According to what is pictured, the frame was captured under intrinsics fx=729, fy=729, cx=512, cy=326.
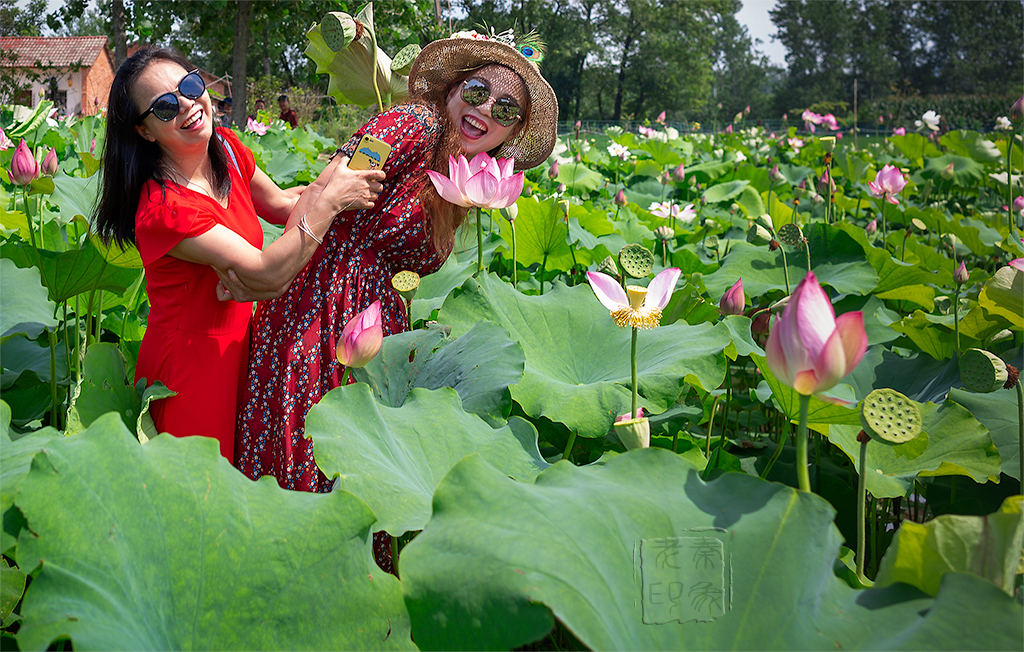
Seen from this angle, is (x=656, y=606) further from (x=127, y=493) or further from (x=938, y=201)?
(x=938, y=201)

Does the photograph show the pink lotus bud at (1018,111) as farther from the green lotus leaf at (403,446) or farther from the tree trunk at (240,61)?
the tree trunk at (240,61)

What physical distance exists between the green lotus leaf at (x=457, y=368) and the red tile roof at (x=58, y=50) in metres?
14.8

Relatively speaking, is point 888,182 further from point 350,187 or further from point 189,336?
point 189,336

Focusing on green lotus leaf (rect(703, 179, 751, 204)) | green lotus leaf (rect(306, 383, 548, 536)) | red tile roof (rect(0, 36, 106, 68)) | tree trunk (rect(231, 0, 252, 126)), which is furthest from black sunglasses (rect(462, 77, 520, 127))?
red tile roof (rect(0, 36, 106, 68))

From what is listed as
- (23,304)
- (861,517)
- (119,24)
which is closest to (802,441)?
(861,517)

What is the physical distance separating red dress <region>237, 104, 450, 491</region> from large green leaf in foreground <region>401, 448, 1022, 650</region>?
73cm

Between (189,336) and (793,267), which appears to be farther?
(793,267)

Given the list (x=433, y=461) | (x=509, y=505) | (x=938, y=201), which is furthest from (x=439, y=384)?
(x=938, y=201)

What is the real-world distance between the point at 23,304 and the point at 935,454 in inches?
63.9

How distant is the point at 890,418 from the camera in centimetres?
64

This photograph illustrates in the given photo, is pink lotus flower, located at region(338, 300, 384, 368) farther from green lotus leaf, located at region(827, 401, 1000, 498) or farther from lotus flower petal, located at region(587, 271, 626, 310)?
green lotus leaf, located at region(827, 401, 1000, 498)

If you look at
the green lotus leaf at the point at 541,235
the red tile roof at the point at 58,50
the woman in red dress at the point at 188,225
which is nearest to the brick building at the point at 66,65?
the red tile roof at the point at 58,50

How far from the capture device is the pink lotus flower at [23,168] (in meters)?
1.53

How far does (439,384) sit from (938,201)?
14.4 feet
